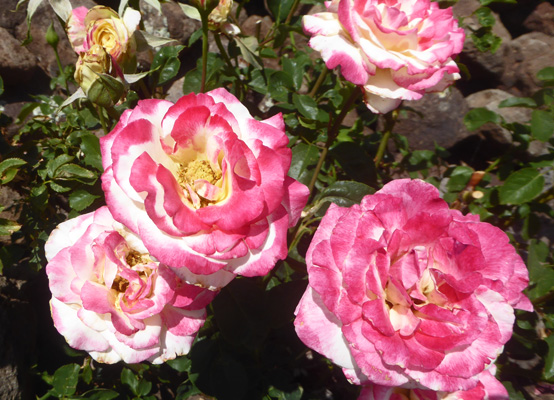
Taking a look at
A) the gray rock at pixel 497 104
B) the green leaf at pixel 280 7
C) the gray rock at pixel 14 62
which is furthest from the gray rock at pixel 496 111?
the gray rock at pixel 14 62

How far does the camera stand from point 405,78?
84 centimetres

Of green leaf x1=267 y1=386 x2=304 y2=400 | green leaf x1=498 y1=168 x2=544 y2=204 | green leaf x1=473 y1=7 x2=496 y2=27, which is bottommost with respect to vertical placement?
green leaf x1=267 y1=386 x2=304 y2=400

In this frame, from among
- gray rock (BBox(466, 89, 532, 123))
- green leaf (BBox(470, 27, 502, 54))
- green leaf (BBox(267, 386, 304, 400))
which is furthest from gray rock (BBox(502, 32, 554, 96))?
green leaf (BBox(267, 386, 304, 400))

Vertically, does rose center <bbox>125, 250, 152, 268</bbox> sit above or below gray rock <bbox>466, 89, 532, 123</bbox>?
above

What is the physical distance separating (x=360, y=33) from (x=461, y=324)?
1.92ft

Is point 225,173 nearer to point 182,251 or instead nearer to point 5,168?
point 182,251

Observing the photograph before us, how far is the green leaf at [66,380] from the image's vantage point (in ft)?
4.09

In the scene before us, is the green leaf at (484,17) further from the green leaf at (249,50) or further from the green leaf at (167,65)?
the green leaf at (167,65)

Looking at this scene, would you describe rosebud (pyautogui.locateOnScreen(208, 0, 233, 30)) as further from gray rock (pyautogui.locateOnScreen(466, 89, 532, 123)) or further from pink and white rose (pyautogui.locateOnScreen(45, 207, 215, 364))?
gray rock (pyautogui.locateOnScreen(466, 89, 532, 123))

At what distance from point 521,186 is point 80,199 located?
125 centimetres

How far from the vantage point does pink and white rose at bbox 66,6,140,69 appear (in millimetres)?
927

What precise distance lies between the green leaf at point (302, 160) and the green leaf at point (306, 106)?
0.34ft

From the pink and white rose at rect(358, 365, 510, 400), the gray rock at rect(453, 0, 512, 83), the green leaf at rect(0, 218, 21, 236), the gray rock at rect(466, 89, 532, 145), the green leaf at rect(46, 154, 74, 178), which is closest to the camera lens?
the pink and white rose at rect(358, 365, 510, 400)

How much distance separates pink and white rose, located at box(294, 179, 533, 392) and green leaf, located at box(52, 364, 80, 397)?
0.92m
